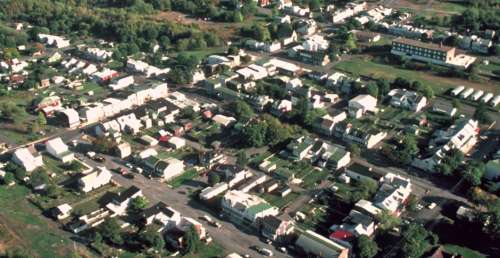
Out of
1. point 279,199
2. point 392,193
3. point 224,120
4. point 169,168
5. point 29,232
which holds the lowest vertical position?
point 29,232

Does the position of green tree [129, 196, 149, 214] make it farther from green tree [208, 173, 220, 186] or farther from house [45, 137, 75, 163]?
house [45, 137, 75, 163]

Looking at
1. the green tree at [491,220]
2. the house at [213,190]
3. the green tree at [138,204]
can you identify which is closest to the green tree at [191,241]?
the house at [213,190]

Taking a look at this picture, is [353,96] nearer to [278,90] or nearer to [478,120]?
[278,90]

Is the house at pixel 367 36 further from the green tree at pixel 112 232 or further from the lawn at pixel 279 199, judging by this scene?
the green tree at pixel 112 232

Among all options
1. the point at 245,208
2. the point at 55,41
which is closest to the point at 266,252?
the point at 245,208

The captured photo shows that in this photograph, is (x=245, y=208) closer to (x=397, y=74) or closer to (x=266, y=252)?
(x=266, y=252)

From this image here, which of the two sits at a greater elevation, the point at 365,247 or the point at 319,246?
the point at 365,247
